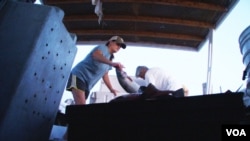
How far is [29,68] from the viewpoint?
0.99 m

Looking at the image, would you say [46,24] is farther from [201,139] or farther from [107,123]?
[201,139]

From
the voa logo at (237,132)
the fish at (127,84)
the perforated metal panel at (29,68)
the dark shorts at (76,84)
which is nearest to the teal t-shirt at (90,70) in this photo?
the dark shorts at (76,84)

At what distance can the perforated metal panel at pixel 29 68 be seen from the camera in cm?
95

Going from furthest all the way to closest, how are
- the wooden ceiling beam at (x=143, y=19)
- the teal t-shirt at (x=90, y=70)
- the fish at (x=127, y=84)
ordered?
the wooden ceiling beam at (x=143, y=19) → the teal t-shirt at (x=90, y=70) → the fish at (x=127, y=84)

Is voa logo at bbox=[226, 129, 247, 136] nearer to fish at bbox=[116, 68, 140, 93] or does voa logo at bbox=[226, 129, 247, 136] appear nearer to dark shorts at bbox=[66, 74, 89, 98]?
fish at bbox=[116, 68, 140, 93]

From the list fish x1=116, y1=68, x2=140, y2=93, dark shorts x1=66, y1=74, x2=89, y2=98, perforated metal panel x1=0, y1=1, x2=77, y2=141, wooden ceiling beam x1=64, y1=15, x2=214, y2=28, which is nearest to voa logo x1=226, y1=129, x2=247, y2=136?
perforated metal panel x1=0, y1=1, x2=77, y2=141

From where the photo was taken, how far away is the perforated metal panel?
37.3 inches

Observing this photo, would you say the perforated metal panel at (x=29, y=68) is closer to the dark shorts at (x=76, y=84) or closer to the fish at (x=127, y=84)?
the fish at (x=127, y=84)

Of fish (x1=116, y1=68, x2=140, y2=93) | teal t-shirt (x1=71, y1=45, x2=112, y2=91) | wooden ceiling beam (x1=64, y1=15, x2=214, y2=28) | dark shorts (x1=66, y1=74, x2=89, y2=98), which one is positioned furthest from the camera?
wooden ceiling beam (x1=64, y1=15, x2=214, y2=28)

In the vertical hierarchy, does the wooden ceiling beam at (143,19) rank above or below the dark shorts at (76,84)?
above

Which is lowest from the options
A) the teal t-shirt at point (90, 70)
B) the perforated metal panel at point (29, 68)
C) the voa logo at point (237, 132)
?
the voa logo at point (237, 132)

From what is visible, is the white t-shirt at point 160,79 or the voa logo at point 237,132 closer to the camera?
the voa logo at point 237,132

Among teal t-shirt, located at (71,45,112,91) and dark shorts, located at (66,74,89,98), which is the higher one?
teal t-shirt, located at (71,45,112,91)

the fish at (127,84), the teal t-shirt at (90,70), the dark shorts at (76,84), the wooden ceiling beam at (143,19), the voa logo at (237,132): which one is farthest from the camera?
the wooden ceiling beam at (143,19)
